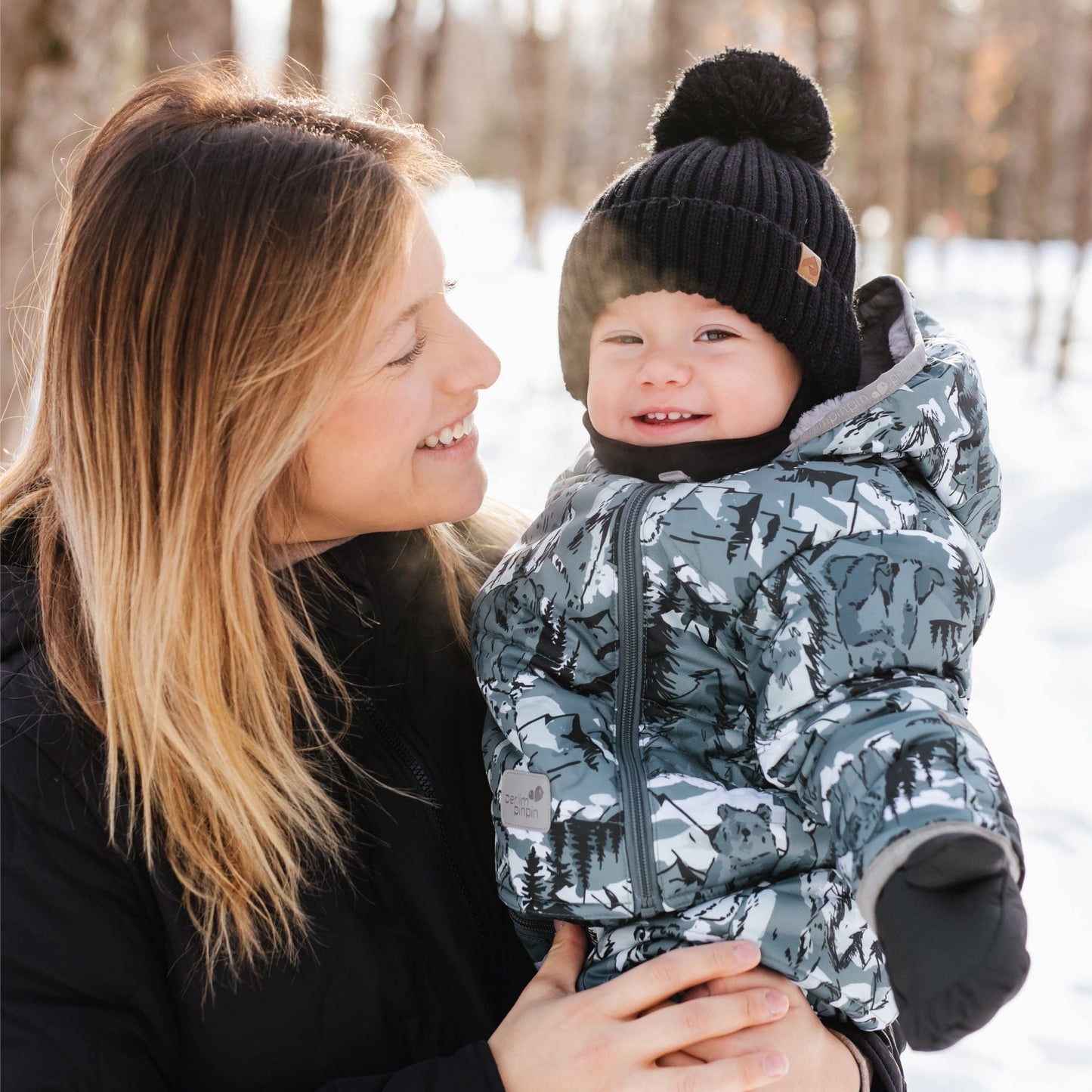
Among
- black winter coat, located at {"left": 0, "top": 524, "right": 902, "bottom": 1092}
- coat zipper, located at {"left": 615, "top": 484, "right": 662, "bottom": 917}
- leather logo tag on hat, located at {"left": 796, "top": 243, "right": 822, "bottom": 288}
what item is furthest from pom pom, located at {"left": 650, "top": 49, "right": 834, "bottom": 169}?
black winter coat, located at {"left": 0, "top": 524, "right": 902, "bottom": 1092}

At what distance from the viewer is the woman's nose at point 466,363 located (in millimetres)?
1604

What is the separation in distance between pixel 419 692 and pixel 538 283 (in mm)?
18658

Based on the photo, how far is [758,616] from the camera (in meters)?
1.39

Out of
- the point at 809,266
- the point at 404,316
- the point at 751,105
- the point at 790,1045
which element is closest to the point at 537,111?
the point at 751,105

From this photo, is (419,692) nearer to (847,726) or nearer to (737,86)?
(847,726)

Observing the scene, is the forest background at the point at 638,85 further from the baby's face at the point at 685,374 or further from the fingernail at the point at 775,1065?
the fingernail at the point at 775,1065

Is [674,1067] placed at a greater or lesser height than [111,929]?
lesser

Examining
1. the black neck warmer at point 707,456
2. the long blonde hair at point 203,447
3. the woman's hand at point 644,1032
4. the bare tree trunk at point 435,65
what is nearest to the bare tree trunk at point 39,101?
the long blonde hair at point 203,447

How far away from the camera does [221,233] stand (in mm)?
1385

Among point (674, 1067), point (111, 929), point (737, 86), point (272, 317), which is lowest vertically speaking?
point (674, 1067)

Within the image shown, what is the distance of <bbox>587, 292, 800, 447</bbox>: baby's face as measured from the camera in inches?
66.8

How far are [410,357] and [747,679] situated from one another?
2.22 feet

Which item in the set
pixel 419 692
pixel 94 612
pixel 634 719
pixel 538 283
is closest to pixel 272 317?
pixel 94 612

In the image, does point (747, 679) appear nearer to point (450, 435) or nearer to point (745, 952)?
point (745, 952)
